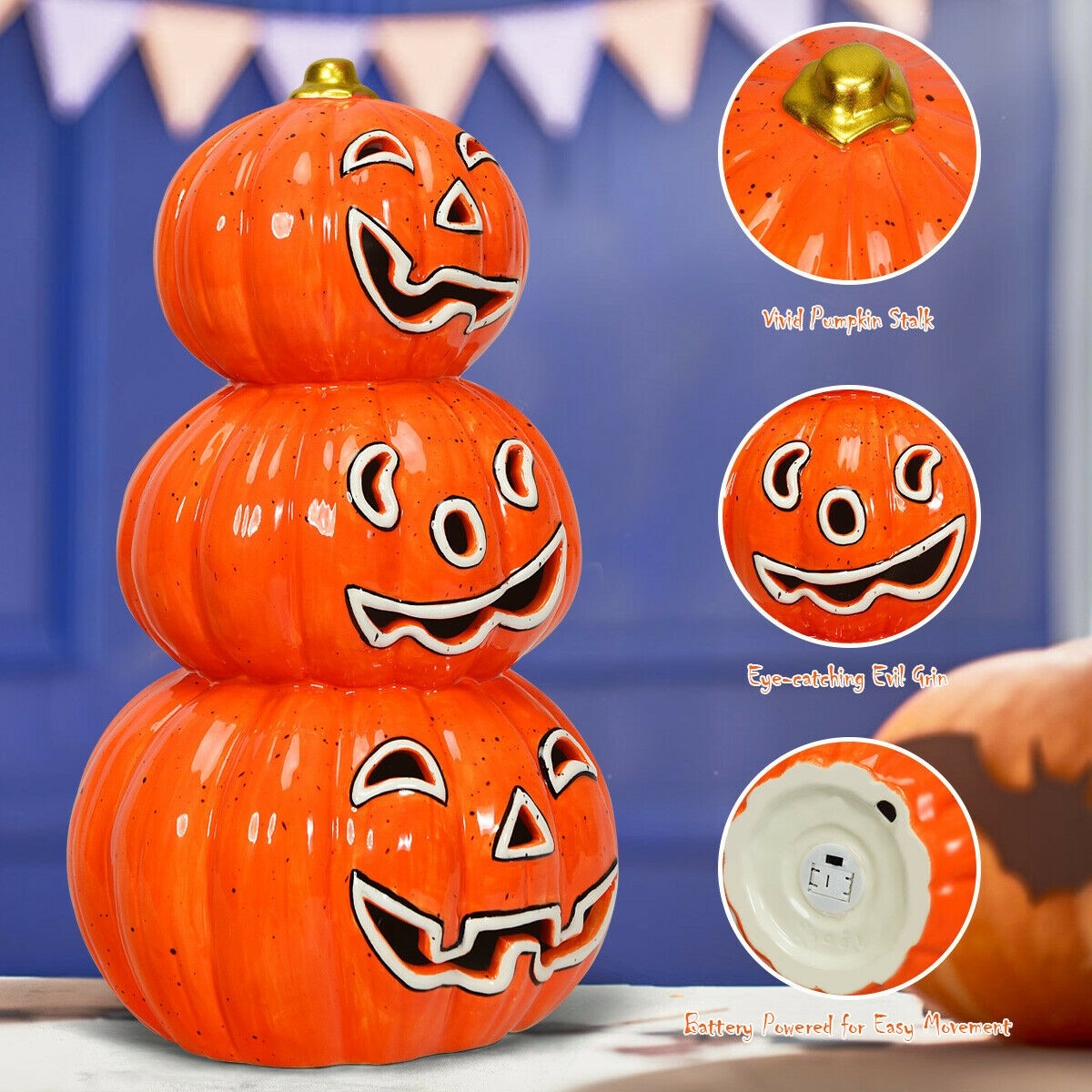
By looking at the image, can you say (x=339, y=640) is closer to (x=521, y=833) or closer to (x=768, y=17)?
(x=521, y=833)

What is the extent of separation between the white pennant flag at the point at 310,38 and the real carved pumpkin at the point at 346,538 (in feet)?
1.79

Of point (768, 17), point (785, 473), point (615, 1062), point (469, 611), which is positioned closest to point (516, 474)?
point (469, 611)

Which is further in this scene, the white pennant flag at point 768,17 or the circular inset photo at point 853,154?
the white pennant flag at point 768,17

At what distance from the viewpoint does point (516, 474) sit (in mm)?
1377

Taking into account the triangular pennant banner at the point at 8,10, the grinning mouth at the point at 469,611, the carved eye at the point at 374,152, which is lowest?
the grinning mouth at the point at 469,611

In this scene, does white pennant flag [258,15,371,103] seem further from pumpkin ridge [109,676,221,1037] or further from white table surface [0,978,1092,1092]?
white table surface [0,978,1092,1092]

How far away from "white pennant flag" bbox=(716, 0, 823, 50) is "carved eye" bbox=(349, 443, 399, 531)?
0.66 metres

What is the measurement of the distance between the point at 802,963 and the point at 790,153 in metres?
0.70

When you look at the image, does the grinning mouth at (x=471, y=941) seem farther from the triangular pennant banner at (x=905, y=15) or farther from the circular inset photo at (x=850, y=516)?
the triangular pennant banner at (x=905, y=15)

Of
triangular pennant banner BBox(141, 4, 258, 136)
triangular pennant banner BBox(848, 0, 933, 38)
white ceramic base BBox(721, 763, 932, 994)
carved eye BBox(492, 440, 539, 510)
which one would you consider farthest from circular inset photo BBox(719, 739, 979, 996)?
triangular pennant banner BBox(141, 4, 258, 136)

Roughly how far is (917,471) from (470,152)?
0.47 meters

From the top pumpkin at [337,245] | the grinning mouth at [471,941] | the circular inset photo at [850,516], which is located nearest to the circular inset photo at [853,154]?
the circular inset photo at [850,516]

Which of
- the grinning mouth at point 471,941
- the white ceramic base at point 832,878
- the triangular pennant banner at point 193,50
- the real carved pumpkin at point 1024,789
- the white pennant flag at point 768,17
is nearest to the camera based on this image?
the grinning mouth at point 471,941

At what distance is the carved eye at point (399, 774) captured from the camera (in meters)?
1.29
